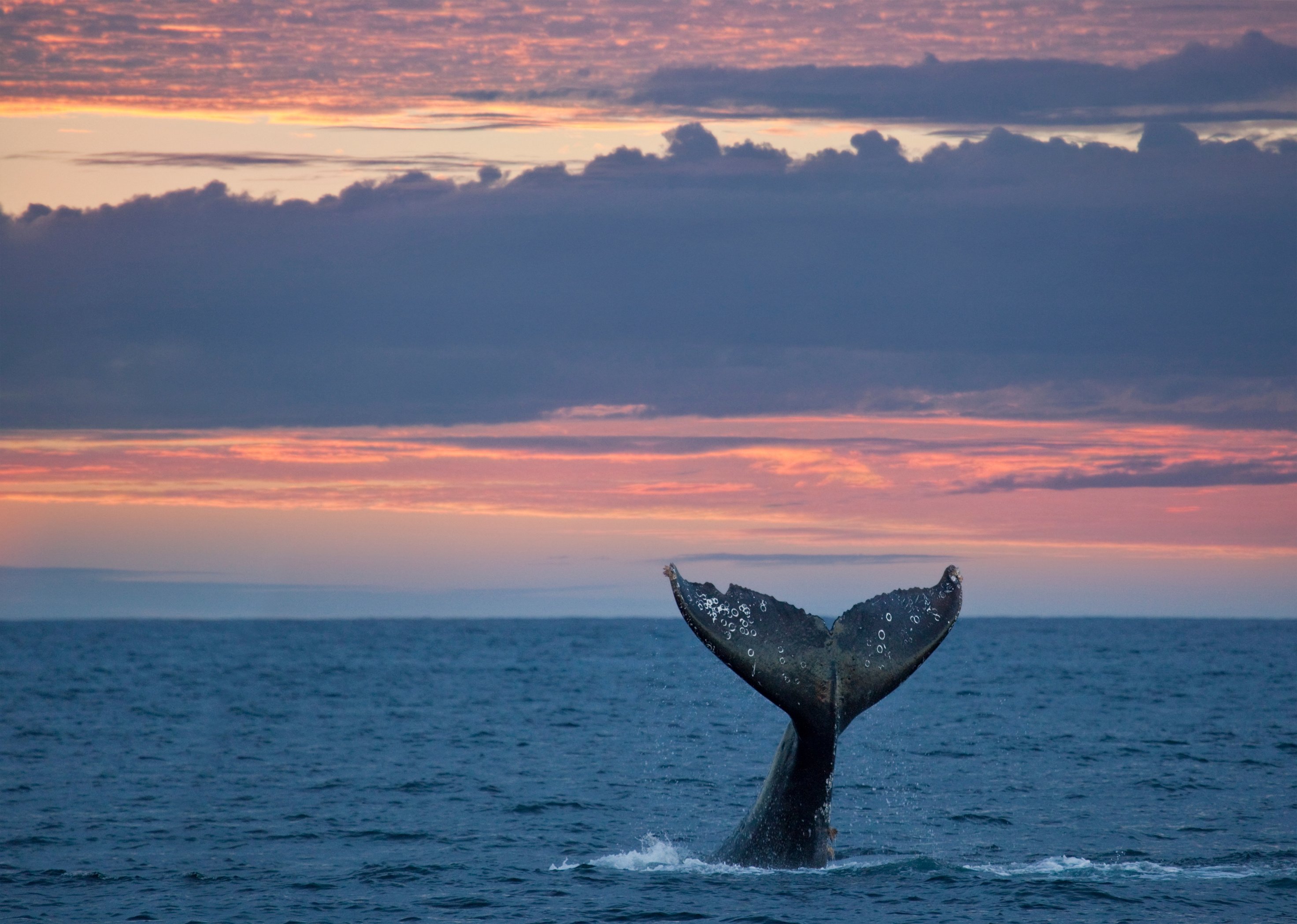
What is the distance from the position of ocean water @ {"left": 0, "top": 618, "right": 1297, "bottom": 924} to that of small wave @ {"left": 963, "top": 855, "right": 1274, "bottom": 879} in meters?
0.07

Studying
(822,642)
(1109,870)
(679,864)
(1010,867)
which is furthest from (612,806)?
(822,642)

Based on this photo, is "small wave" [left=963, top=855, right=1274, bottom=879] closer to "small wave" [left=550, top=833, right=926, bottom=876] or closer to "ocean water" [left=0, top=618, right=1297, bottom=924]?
"ocean water" [left=0, top=618, right=1297, bottom=924]

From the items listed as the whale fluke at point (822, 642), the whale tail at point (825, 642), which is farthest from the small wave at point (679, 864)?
the whale tail at point (825, 642)

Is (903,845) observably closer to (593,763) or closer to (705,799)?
(705,799)

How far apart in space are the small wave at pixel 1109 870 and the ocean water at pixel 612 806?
70mm

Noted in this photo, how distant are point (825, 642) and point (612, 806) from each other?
1189 cm

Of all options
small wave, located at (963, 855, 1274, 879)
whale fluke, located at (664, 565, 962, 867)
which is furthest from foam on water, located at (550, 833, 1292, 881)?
whale fluke, located at (664, 565, 962, 867)

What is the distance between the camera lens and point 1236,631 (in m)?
154

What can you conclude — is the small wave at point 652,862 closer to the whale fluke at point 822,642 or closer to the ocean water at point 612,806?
the ocean water at point 612,806

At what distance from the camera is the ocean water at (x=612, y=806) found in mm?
16297

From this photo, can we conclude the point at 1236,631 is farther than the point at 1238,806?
Yes

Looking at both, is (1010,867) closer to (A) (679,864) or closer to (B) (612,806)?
(A) (679,864)

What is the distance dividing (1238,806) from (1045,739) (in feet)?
38.5

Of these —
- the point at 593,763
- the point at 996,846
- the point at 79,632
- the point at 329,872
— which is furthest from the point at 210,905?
the point at 79,632
